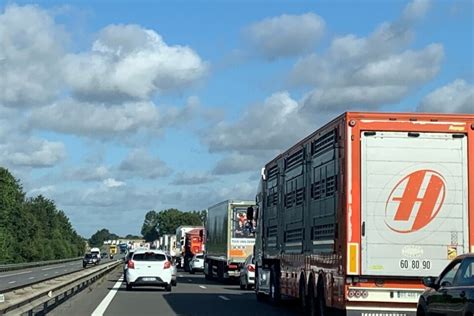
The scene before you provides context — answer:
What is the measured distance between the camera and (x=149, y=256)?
35.3 metres

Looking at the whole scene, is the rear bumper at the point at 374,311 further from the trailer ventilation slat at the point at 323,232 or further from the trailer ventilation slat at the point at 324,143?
the trailer ventilation slat at the point at 324,143

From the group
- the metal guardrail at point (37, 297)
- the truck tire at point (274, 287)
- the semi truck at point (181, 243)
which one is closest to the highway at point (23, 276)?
the metal guardrail at point (37, 297)

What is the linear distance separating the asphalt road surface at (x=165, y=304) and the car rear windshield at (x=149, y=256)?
1251 mm

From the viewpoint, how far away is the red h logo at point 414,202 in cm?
1658

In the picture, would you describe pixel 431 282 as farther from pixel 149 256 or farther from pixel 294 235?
Result: pixel 149 256

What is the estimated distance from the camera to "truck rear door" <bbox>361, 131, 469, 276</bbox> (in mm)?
16469

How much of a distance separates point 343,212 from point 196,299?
13549mm

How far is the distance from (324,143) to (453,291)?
17.4ft

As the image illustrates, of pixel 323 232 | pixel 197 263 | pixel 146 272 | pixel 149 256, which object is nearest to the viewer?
pixel 323 232

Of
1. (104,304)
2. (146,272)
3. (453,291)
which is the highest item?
(146,272)

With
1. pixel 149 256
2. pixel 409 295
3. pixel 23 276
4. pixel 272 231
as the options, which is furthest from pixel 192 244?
pixel 409 295

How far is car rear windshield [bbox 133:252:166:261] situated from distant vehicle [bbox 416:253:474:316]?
20.8 m

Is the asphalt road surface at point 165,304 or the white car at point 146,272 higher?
the white car at point 146,272

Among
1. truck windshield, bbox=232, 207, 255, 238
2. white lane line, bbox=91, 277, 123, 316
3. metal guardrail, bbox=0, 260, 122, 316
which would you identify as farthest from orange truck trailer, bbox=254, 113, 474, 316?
truck windshield, bbox=232, 207, 255, 238
